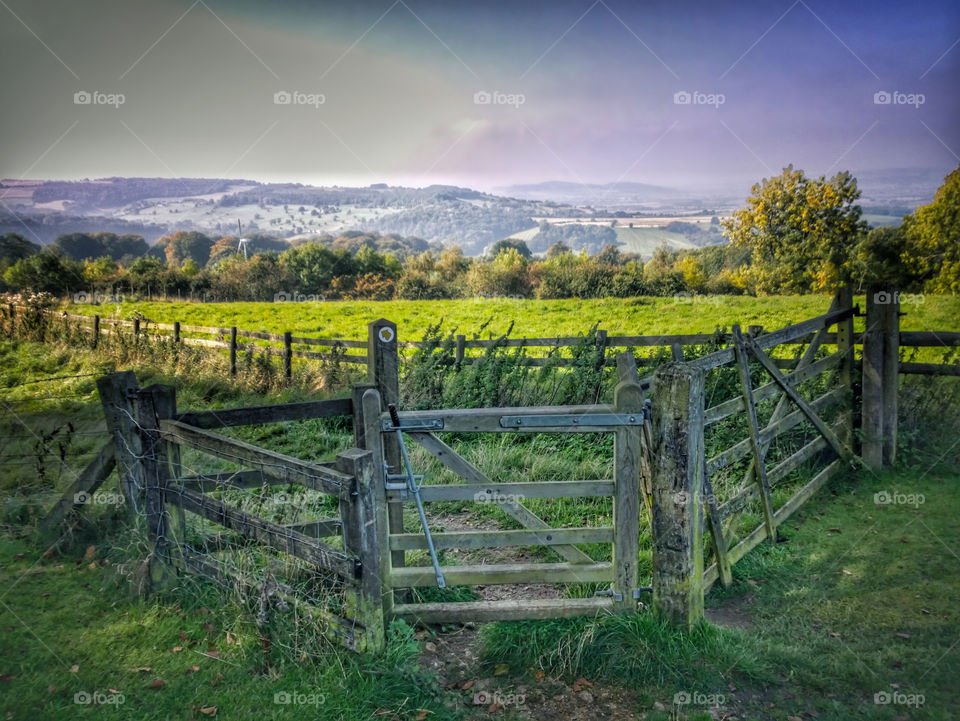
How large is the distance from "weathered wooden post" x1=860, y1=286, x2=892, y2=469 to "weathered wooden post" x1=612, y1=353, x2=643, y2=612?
12.2 feet

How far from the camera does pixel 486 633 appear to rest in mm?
2963

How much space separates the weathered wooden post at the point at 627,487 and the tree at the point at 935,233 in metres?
7.76

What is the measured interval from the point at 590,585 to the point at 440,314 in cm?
781

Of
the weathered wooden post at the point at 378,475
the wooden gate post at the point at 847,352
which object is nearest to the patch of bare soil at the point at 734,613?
the weathered wooden post at the point at 378,475

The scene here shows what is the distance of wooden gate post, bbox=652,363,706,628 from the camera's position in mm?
2756

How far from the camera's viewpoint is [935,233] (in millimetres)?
8477

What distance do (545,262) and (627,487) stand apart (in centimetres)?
872

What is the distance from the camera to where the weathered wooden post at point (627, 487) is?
276 centimetres

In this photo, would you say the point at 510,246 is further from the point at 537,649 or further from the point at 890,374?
the point at 537,649

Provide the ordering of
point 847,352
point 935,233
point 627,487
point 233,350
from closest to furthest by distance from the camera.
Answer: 1. point 627,487
2. point 847,352
3. point 935,233
4. point 233,350

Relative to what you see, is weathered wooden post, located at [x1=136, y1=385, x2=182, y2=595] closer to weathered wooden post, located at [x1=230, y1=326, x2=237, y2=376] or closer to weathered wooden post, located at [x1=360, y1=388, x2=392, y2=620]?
weathered wooden post, located at [x1=360, y1=388, x2=392, y2=620]

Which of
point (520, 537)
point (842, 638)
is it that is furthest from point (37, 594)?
point (842, 638)

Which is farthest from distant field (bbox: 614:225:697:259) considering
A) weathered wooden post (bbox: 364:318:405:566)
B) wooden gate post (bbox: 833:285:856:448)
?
weathered wooden post (bbox: 364:318:405:566)

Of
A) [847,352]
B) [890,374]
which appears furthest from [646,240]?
[890,374]
